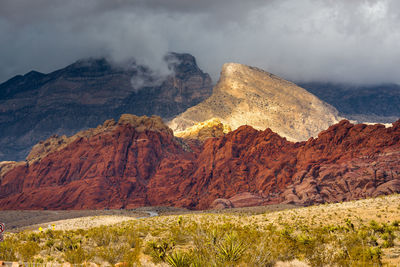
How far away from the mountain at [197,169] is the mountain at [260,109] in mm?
51102

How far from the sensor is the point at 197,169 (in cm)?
9212

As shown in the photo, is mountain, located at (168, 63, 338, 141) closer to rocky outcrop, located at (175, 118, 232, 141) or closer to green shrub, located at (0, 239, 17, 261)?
rocky outcrop, located at (175, 118, 232, 141)

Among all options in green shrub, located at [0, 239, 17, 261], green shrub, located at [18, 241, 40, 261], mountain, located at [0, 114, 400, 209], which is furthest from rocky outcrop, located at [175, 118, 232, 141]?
green shrub, located at [0, 239, 17, 261]

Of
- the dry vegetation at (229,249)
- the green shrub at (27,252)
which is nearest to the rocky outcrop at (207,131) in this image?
the dry vegetation at (229,249)

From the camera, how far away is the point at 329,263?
16.8 metres

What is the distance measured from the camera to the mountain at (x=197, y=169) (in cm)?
6481

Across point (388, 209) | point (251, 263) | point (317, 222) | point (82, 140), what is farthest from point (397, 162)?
point (82, 140)

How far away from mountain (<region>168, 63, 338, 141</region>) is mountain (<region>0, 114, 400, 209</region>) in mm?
51102

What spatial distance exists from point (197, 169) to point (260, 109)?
85523mm

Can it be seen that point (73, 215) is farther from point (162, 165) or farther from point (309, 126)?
point (309, 126)

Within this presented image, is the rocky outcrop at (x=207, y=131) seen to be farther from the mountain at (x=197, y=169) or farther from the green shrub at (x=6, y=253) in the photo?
the green shrub at (x=6, y=253)

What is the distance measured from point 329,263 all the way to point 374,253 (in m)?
2.03

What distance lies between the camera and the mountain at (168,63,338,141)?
162000 mm

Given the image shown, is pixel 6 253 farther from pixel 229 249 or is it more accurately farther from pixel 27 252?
pixel 229 249
